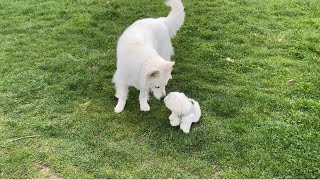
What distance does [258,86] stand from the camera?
6.16m

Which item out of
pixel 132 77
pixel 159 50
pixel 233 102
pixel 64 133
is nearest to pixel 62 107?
pixel 64 133

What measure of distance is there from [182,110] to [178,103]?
10cm

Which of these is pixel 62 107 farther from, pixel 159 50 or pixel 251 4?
pixel 251 4

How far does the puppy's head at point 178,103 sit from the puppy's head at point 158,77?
155 millimetres

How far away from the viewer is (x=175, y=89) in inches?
246

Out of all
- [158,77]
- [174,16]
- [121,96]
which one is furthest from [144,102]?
[174,16]

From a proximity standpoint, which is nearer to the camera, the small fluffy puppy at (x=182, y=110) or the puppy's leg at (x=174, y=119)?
the small fluffy puppy at (x=182, y=110)

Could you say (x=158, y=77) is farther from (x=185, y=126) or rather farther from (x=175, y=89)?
(x=175, y=89)

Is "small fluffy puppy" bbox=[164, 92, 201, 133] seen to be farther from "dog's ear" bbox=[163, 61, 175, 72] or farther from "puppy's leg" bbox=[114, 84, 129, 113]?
"puppy's leg" bbox=[114, 84, 129, 113]

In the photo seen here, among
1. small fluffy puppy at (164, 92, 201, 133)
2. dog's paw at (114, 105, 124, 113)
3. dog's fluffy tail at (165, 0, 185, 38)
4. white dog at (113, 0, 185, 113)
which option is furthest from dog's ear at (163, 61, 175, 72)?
dog's fluffy tail at (165, 0, 185, 38)

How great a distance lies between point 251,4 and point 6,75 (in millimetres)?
5209

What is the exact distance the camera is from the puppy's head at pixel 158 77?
4.96 meters

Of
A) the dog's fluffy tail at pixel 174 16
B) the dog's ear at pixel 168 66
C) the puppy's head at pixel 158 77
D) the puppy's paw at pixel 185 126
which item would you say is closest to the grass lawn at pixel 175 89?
the puppy's paw at pixel 185 126

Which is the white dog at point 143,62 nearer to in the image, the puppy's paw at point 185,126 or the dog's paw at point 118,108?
the dog's paw at point 118,108
